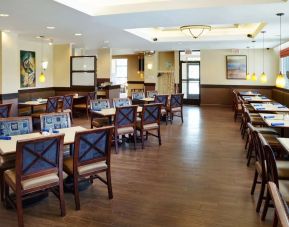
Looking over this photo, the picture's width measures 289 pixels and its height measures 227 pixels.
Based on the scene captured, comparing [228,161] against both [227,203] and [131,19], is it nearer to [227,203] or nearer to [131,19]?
[227,203]

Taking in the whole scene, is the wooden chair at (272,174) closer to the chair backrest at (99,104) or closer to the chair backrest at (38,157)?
the chair backrest at (38,157)

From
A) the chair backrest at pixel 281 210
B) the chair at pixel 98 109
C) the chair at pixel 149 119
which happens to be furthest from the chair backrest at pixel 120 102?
the chair backrest at pixel 281 210

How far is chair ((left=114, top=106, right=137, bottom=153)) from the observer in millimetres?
5789

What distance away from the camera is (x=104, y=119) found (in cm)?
698

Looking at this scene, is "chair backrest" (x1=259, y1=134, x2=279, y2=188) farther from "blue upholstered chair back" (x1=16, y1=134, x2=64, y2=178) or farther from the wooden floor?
"blue upholstered chair back" (x1=16, y1=134, x2=64, y2=178)

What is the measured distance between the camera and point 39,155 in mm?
2998

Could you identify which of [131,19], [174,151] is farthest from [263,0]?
[174,151]

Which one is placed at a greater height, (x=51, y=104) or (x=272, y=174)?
(x=51, y=104)

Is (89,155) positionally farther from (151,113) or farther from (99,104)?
(99,104)

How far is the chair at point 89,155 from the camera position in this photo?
3.32m

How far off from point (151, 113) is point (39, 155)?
351cm

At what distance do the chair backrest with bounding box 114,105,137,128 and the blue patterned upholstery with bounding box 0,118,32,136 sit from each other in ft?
6.39

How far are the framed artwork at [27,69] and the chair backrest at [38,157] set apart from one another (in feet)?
24.0

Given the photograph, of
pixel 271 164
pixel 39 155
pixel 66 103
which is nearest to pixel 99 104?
pixel 66 103
